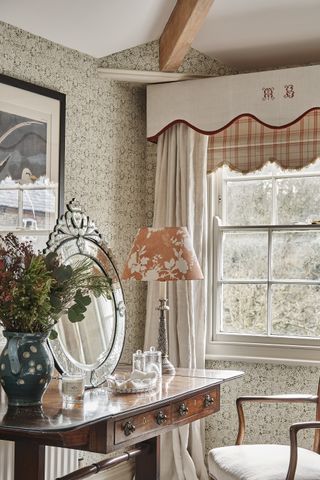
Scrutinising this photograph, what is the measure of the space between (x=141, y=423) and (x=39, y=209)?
4.34 feet

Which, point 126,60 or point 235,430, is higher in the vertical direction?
point 126,60

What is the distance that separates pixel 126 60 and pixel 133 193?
78 centimetres

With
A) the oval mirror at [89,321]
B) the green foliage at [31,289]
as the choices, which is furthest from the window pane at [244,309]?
the green foliage at [31,289]

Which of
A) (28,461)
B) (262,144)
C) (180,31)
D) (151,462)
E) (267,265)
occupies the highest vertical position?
(180,31)

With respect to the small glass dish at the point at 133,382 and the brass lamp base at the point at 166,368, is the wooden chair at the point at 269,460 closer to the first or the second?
the brass lamp base at the point at 166,368

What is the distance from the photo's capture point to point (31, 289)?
2.90 meters

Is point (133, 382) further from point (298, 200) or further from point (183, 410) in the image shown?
point (298, 200)

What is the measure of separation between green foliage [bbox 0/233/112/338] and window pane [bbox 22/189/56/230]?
79cm

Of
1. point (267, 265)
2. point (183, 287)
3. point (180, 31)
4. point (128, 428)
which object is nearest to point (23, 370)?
point (128, 428)

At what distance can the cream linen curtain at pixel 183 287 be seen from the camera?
4547 mm

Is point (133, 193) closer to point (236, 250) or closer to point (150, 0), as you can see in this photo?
point (236, 250)

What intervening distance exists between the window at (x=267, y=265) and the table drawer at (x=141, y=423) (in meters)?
1.54

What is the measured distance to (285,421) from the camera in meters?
4.50

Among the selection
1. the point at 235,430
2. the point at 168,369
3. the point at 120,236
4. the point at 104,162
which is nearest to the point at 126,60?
the point at 104,162
